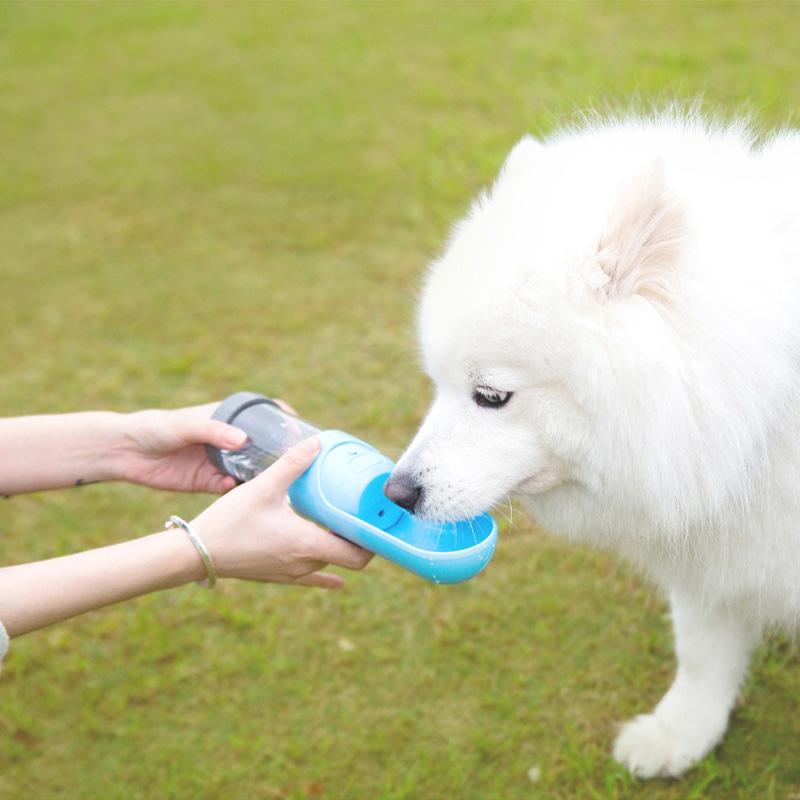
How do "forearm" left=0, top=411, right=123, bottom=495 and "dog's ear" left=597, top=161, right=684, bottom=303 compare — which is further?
"forearm" left=0, top=411, right=123, bottom=495

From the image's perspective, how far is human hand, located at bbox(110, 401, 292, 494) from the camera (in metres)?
2.51

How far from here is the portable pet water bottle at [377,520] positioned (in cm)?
209

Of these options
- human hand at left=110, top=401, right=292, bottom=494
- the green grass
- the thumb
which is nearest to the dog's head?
the thumb

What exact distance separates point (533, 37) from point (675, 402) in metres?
5.35

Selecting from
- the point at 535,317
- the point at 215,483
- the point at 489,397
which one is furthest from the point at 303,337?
the point at 535,317

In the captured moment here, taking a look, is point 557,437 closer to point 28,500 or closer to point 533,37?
point 28,500

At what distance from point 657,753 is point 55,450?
67.9 inches

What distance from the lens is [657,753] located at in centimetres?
249

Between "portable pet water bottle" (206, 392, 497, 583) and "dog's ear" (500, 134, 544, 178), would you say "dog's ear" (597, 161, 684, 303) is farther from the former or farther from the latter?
"portable pet water bottle" (206, 392, 497, 583)

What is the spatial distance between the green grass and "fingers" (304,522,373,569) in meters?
0.79

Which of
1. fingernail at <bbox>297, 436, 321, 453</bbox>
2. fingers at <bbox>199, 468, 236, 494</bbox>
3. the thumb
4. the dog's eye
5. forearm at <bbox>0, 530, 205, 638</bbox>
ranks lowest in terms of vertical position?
fingers at <bbox>199, 468, 236, 494</bbox>

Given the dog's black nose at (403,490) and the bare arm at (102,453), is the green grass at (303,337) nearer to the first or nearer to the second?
the bare arm at (102,453)

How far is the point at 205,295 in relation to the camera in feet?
16.3

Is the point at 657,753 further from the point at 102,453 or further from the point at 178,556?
the point at 102,453
